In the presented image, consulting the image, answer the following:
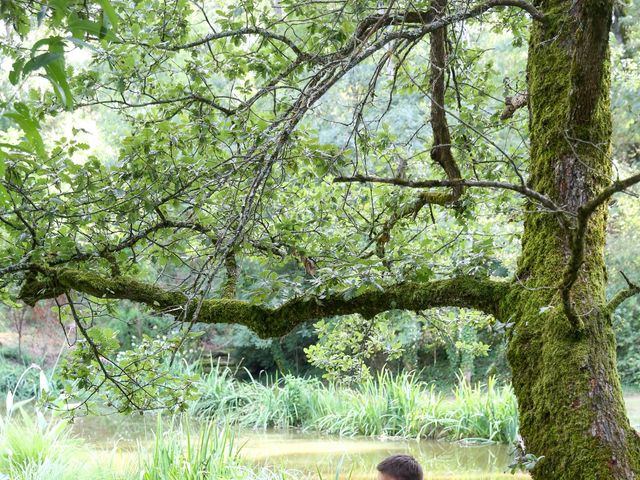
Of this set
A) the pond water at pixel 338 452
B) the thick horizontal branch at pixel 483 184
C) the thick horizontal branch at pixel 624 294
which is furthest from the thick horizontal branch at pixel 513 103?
the pond water at pixel 338 452

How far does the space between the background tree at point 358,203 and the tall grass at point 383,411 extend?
217 inches

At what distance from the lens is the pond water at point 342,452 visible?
7.71 meters

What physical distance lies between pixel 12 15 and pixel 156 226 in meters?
1.72

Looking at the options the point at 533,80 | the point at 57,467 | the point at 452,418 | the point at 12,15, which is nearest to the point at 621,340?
the point at 452,418

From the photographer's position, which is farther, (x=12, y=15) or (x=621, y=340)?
(x=621, y=340)

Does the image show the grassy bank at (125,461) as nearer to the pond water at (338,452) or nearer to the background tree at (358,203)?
the pond water at (338,452)

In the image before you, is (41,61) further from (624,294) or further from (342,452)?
(342,452)

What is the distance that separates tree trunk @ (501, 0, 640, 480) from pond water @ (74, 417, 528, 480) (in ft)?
15.5

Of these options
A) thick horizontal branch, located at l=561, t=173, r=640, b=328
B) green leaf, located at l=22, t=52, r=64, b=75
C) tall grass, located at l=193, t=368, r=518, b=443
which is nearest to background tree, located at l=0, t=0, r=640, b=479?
thick horizontal branch, located at l=561, t=173, r=640, b=328

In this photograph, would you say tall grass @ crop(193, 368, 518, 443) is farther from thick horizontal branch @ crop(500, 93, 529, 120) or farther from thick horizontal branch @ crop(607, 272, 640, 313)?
thick horizontal branch @ crop(607, 272, 640, 313)

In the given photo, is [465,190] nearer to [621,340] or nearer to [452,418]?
[452,418]

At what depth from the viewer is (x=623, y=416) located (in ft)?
7.79

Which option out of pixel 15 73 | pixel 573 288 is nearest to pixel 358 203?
pixel 573 288

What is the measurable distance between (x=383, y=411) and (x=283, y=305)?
7.74 m
